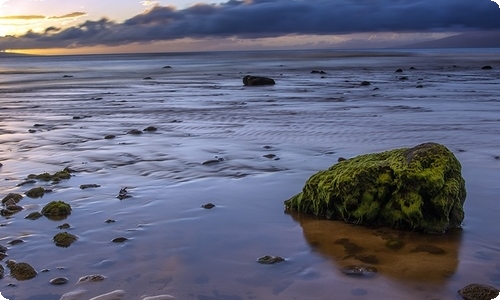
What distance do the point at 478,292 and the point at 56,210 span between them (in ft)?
13.0

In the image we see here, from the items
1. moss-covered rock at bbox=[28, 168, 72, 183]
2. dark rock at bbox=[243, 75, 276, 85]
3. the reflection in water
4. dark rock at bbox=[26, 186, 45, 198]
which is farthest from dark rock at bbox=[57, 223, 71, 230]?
dark rock at bbox=[243, 75, 276, 85]

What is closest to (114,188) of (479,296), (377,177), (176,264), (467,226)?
(176,264)

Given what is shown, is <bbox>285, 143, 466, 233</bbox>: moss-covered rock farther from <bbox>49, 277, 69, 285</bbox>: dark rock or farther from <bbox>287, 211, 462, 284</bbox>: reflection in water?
<bbox>49, 277, 69, 285</bbox>: dark rock

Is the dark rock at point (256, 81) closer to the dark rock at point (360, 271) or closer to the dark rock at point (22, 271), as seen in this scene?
the dark rock at point (360, 271)

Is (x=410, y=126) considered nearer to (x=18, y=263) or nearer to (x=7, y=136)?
(x=7, y=136)

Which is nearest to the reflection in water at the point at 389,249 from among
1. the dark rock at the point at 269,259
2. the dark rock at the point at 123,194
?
the dark rock at the point at 269,259

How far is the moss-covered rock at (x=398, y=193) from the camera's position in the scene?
17.3 ft

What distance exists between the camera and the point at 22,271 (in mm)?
4238

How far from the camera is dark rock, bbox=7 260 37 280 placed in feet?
13.8

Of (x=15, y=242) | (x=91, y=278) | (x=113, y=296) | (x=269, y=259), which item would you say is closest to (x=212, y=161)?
(x=15, y=242)

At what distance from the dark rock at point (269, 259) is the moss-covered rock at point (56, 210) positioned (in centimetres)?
223

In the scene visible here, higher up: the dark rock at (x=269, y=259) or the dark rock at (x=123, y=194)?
the dark rock at (x=123, y=194)

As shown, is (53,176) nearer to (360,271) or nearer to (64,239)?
(64,239)

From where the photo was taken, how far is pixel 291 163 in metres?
8.11
